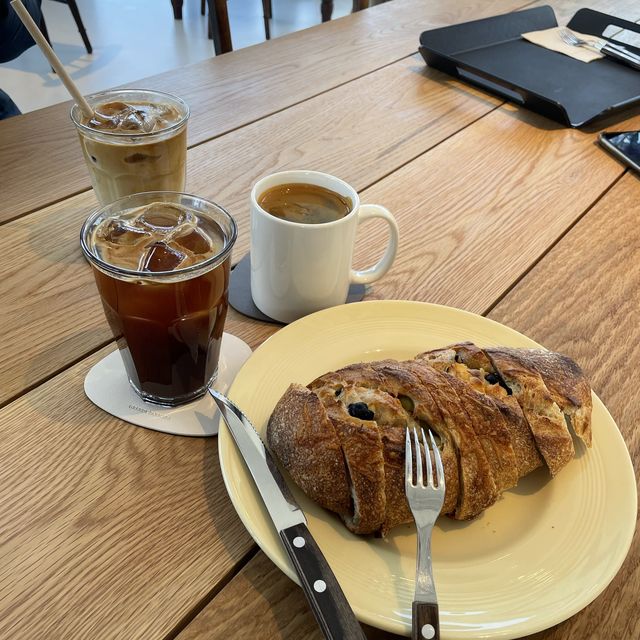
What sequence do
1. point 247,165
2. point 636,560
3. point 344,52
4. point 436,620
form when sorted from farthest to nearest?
1. point 344,52
2. point 247,165
3. point 636,560
4. point 436,620

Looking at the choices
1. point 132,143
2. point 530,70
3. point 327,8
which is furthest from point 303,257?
point 327,8

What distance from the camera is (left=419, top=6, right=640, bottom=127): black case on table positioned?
146 cm

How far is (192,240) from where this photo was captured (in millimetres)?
691

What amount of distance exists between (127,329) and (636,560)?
60cm

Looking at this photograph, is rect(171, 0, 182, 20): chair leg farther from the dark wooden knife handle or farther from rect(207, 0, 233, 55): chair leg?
the dark wooden knife handle

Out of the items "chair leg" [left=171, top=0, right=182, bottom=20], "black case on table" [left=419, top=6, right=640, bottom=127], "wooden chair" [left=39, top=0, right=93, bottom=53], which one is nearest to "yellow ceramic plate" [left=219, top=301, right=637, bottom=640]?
"black case on table" [left=419, top=6, right=640, bottom=127]

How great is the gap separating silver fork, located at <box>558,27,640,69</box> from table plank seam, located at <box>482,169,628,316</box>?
485 millimetres

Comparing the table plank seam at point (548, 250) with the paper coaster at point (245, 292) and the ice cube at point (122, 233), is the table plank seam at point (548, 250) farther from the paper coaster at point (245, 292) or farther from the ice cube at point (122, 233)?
the ice cube at point (122, 233)

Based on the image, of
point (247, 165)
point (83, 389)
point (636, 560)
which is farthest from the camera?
point (247, 165)

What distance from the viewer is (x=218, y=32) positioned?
5.77ft

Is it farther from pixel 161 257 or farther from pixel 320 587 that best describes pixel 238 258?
pixel 320 587

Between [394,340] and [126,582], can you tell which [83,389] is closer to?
[126,582]

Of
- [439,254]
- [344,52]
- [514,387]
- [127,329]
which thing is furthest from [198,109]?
[514,387]

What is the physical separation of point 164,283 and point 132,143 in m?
0.35
